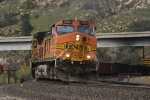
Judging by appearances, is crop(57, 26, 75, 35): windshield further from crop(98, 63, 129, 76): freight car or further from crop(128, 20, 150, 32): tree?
crop(128, 20, 150, 32): tree

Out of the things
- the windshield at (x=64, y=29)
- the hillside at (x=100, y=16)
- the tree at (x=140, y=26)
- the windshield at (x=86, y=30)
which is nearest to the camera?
the windshield at (x=64, y=29)

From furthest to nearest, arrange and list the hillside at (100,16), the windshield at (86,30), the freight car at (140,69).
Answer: the hillside at (100,16), the freight car at (140,69), the windshield at (86,30)

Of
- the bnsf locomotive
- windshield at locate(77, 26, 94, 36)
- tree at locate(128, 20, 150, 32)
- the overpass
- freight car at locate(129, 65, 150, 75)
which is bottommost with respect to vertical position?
freight car at locate(129, 65, 150, 75)

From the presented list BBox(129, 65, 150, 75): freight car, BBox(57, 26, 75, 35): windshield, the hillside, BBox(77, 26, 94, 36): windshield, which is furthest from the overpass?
BBox(57, 26, 75, 35): windshield

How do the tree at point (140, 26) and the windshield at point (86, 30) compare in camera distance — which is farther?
the tree at point (140, 26)

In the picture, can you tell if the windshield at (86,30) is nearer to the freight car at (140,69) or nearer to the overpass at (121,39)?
the overpass at (121,39)

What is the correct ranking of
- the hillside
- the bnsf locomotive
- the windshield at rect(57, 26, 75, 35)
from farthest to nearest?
the hillside, the windshield at rect(57, 26, 75, 35), the bnsf locomotive

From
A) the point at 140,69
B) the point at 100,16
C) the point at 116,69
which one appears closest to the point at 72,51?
the point at 116,69

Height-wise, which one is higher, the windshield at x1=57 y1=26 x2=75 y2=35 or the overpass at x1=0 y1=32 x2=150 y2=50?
the overpass at x1=0 y1=32 x2=150 y2=50

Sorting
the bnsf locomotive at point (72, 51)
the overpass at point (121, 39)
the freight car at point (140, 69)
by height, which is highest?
the overpass at point (121, 39)

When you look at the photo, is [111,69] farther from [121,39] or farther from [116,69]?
[121,39]

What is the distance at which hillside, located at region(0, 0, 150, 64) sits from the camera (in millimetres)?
69625

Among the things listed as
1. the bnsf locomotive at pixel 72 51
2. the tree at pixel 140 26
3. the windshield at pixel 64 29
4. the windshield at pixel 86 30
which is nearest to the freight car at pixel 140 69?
the windshield at pixel 86 30

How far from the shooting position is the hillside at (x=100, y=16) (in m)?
69.6
